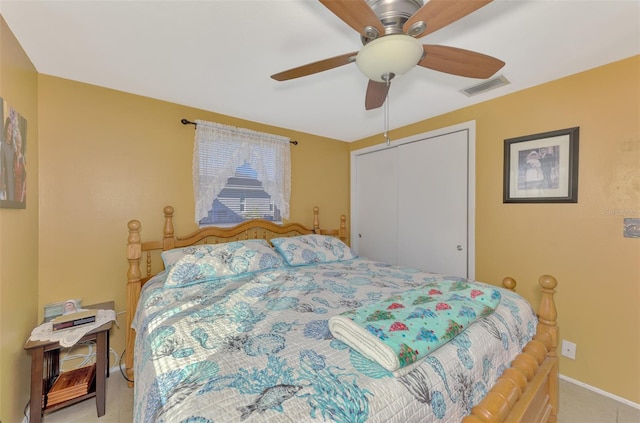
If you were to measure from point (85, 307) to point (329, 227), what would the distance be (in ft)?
8.43

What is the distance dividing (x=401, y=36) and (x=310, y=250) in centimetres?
195

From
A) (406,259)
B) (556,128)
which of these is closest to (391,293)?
(406,259)

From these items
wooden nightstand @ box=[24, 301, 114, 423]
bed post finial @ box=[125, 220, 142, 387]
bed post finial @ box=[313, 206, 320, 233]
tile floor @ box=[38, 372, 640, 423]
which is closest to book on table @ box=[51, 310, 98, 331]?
wooden nightstand @ box=[24, 301, 114, 423]

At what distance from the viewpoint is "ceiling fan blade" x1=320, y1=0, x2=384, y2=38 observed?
3.02 ft

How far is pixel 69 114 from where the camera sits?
1973 millimetres

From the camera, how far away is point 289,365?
90cm

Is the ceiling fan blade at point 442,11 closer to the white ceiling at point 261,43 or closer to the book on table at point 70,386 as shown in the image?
the white ceiling at point 261,43

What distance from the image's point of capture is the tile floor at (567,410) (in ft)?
5.41

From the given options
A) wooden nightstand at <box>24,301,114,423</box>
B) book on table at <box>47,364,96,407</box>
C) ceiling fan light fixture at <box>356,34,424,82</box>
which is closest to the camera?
ceiling fan light fixture at <box>356,34,424,82</box>

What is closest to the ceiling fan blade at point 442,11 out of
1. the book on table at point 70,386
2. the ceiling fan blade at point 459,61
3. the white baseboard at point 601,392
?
the ceiling fan blade at point 459,61

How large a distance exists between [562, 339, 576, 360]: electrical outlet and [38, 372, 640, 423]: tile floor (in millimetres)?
210

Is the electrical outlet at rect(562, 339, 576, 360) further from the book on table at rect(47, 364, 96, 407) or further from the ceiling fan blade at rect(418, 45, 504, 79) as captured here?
the book on table at rect(47, 364, 96, 407)

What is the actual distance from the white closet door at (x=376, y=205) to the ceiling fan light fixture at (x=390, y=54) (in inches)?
83.1

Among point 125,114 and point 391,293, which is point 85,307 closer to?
point 125,114
